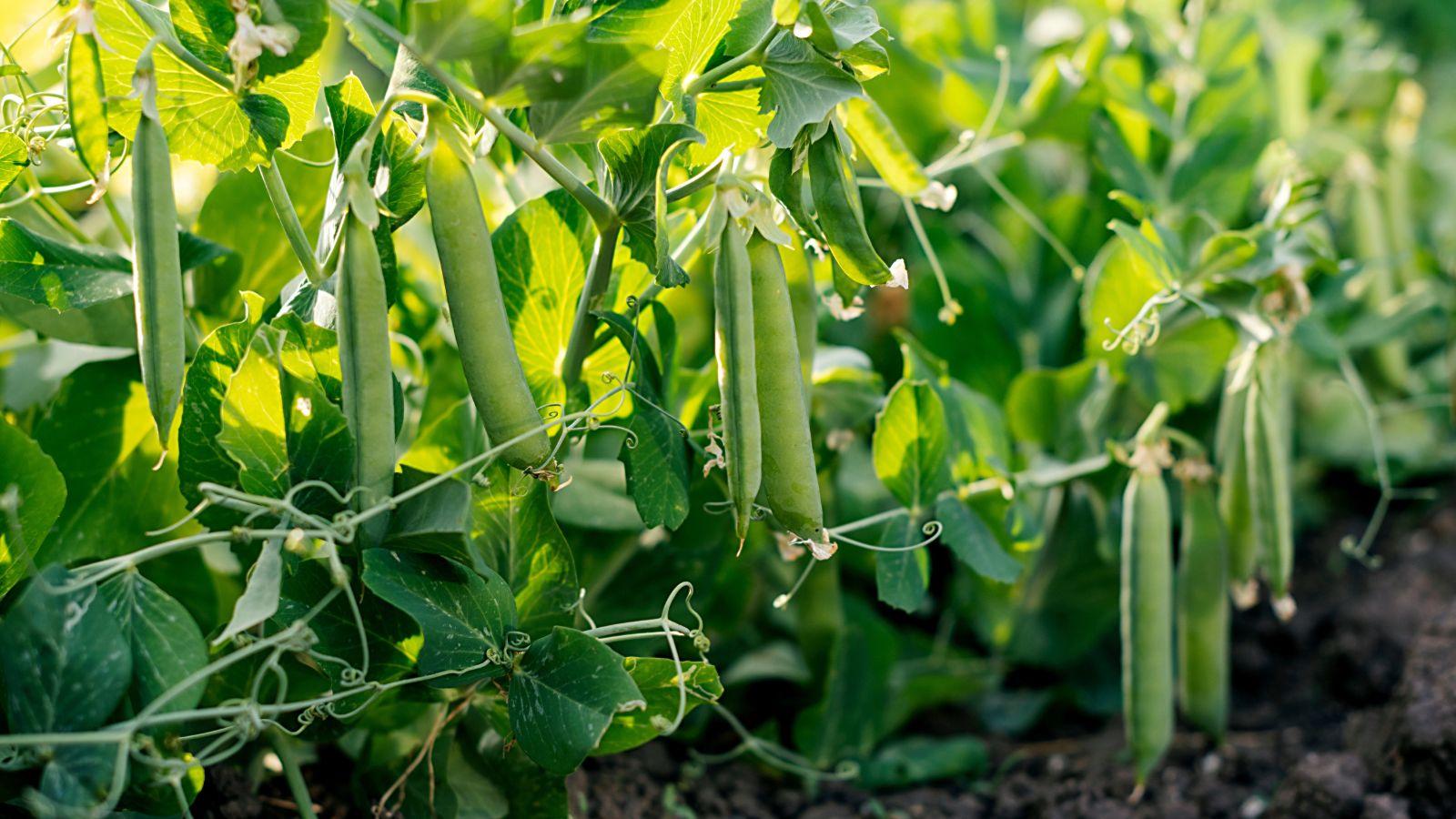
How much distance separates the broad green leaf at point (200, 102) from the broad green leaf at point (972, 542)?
2.57 feet

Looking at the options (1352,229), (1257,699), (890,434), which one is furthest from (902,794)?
(1352,229)

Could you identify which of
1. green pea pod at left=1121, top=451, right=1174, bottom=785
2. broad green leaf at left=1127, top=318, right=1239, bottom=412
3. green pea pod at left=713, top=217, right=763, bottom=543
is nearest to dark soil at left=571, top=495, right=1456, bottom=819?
green pea pod at left=1121, top=451, right=1174, bottom=785

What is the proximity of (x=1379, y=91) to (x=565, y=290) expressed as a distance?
1791 mm

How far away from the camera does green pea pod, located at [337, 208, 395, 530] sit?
2.85ft

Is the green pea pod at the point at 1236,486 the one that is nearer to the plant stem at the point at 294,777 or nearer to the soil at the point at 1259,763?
the soil at the point at 1259,763

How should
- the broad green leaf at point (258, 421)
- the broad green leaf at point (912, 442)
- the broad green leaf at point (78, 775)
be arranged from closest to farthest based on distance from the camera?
the broad green leaf at point (78, 775) → the broad green leaf at point (258, 421) → the broad green leaf at point (912, 442)

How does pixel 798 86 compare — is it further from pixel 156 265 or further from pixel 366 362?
pixel 156 265

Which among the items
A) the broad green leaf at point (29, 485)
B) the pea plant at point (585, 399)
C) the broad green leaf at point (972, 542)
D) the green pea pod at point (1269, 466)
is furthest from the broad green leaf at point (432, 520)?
the green pea pod at point (1269, 466)

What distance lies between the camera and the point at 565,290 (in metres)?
1.10

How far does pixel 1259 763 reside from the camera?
1580 mm

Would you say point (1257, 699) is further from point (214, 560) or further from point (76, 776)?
point (76, 776)

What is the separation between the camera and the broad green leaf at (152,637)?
0.88m

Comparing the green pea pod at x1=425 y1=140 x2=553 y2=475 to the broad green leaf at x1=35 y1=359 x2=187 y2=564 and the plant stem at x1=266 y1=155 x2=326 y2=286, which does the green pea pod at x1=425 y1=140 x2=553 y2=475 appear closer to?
the plant stem at x1=266 y1=155 x2=326 y2=286

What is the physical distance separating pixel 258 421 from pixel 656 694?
42cm
